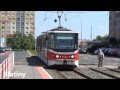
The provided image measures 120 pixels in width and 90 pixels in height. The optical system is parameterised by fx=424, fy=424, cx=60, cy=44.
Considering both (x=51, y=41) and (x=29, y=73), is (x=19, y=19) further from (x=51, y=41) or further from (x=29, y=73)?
(x=29, y=73)

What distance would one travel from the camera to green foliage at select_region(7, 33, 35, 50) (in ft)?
311

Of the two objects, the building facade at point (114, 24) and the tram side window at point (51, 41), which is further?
the building facade at point (114, 24)

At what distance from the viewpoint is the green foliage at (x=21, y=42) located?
311 ft

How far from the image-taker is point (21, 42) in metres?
96.3

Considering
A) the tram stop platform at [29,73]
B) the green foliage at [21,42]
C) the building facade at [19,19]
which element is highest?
the building facade at [19,19]

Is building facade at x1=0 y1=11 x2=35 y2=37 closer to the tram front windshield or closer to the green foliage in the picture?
the green foliage

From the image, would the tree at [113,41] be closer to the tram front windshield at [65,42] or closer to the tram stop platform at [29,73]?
the tram stop platform at [29,73]

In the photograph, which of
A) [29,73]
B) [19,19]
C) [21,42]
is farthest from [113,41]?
[29,73]

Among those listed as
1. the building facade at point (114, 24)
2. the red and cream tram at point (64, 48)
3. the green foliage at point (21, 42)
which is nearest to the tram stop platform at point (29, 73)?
the red and cream tram at point (64, 48)
